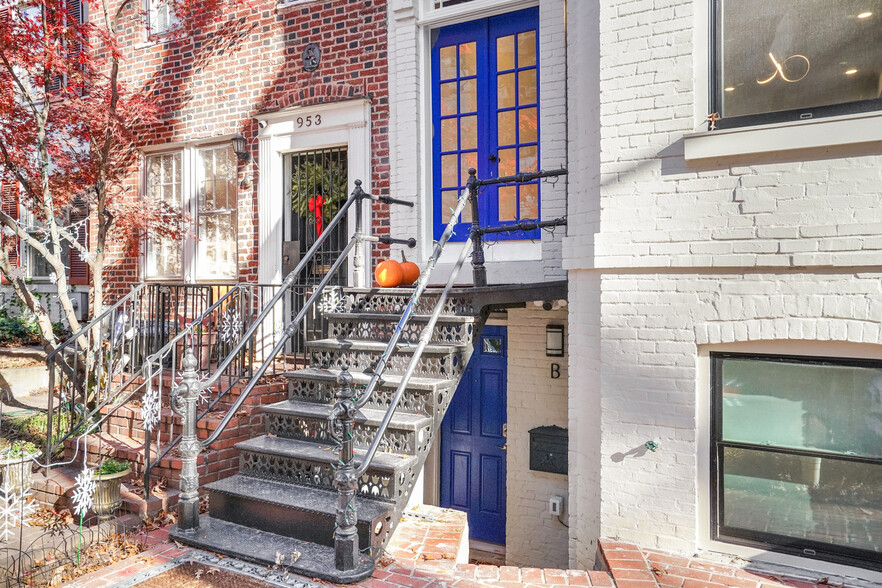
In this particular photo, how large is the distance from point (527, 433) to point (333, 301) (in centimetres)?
224

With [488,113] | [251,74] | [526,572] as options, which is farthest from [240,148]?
[526,572]

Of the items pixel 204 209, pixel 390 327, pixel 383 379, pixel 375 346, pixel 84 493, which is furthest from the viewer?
pixel 204 209

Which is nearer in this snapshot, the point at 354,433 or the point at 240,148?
the point at 354,433

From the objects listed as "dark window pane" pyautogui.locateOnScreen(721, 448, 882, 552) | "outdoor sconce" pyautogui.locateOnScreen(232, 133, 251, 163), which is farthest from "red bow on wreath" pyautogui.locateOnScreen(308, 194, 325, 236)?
"dark window pane" pyautogui.locateOnScreen(721, 448, 882, 552)

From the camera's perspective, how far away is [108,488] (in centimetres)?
445

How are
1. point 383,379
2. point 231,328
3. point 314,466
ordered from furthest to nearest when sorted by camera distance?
point 231,328 < point 383,379 < point 314,466

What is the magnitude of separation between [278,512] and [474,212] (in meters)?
2.83

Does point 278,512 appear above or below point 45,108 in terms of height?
below

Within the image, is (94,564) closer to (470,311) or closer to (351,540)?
(351,540)

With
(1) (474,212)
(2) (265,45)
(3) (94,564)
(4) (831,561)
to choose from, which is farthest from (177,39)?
(4) (831,561)

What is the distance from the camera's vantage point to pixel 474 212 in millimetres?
5094

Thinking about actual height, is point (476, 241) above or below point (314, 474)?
above

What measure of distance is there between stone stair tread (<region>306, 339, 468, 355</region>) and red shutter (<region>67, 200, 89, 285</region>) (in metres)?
6.10

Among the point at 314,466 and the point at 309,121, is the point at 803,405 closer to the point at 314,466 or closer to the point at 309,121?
the point at 314,466
